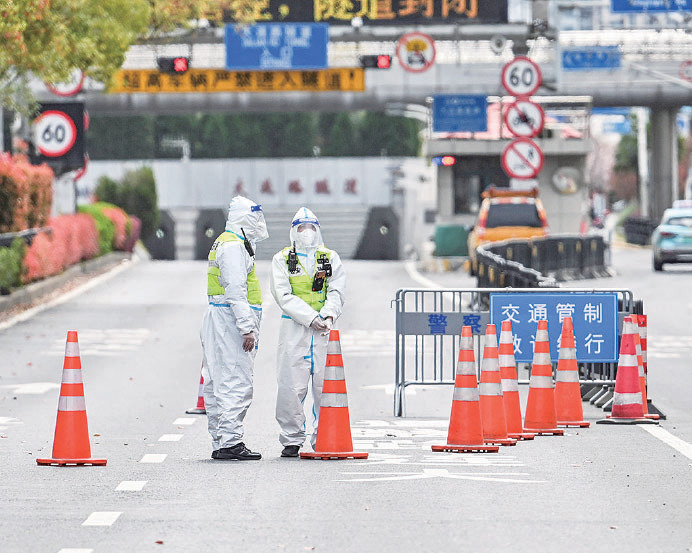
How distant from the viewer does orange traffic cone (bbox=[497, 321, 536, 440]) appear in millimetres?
13219

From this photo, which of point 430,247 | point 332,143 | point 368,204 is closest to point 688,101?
point 430,247

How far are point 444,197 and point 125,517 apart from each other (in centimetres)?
4228

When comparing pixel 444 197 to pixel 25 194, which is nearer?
pixel 25 194

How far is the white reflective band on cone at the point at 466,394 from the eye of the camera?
12.1m

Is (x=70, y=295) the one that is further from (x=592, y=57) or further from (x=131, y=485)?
(x=592, y=57)

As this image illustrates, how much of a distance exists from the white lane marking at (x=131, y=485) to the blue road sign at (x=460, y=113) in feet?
126

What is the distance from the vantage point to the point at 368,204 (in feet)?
280

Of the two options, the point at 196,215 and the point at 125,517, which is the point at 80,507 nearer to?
the point at 125,517

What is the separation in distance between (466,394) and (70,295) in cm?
2090

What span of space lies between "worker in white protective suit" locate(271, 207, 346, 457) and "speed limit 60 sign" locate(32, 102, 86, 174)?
21.7m

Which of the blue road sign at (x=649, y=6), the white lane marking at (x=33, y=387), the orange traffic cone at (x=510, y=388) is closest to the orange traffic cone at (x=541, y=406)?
the orange traffic cone at (x=510, y=388)

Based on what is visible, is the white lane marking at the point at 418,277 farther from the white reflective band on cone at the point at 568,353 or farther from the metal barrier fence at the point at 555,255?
the white reflective band on cone at the point at 568,353

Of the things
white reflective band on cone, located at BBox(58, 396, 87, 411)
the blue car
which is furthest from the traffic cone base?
the blue car

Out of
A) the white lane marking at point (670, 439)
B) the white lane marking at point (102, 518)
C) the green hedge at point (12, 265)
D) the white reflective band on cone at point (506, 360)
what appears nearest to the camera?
the white lane marking at point (102, 518)
